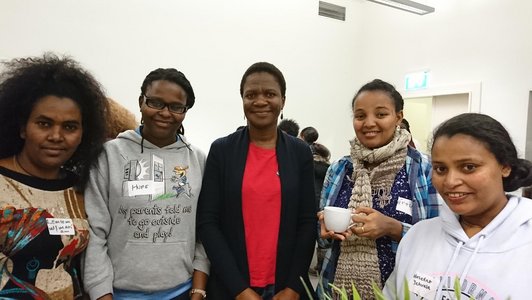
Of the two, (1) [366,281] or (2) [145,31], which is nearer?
(1) [366,281]

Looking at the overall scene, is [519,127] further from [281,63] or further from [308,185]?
[308,185]

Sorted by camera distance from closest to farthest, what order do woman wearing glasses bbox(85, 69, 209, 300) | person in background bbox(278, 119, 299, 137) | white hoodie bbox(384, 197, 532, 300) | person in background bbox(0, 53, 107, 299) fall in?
white hoodie bbox(384, 197, 532, 300) → person in background bbox(0, 53, 107, 299) → woman wearing glasses bbox(85, 69, 209, 300) → person in background bbox(278, 119, 299, 137)

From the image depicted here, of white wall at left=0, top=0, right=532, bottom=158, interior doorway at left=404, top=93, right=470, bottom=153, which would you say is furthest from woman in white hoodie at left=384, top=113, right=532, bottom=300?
interior doorway at left=404, top=93, right=470, bottom=153

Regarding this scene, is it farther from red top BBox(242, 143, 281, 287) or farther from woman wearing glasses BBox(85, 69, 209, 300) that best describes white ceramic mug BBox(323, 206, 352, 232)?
woman wearing glasses BBox(85, 69, 209, 300)

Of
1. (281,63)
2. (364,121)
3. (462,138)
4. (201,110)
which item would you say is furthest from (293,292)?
(281,63)

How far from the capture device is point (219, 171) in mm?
1566

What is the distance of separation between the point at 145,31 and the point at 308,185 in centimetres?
480

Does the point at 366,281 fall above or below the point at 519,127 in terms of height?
below

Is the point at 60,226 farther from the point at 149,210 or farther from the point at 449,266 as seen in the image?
the point at 449,266

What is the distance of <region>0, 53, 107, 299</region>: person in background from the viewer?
45.8 inches

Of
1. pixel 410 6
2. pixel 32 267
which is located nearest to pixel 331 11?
pixel 410 6

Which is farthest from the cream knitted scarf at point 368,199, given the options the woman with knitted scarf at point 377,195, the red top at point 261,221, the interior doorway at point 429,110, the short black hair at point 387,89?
the interior doorway at point 429,110

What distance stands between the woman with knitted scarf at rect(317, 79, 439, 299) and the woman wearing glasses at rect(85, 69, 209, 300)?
53 cm

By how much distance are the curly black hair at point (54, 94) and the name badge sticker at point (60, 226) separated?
0.49 feet
